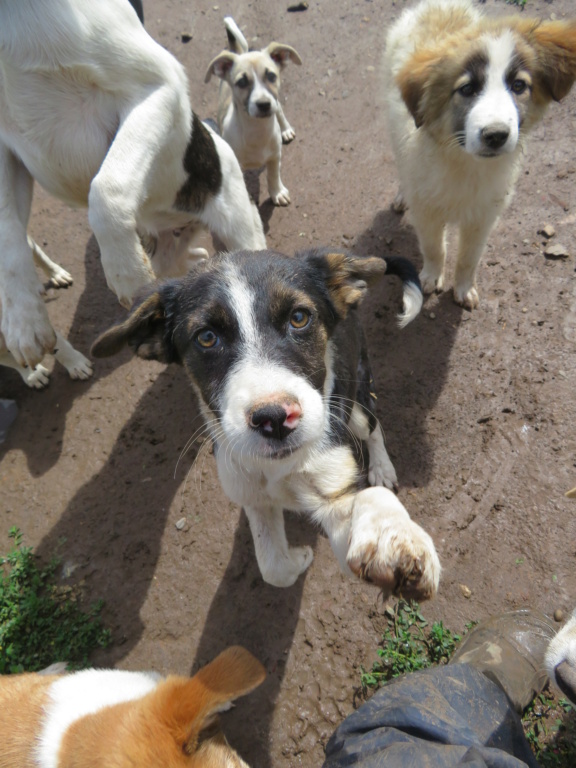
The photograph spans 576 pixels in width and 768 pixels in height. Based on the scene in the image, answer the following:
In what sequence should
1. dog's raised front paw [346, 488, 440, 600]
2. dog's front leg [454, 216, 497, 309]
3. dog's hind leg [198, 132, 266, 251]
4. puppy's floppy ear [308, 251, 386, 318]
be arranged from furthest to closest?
dog's front leg [454, 216, 497, 309]
dog's hind leg [198, 132, 266, 251]
puppy's floppy ear [308, 251, 386, 318]
dog's raised front paw [346, 488, 440, 600]

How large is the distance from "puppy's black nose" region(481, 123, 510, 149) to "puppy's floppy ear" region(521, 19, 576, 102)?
49cm

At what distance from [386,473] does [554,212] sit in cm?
271

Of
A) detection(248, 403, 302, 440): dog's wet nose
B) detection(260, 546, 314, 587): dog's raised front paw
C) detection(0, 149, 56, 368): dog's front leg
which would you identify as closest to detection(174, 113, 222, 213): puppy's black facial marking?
detection(0, 149, 56, 368): dog's front leg

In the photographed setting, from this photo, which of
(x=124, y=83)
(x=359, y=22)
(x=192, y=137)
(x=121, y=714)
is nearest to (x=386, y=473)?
(x=121, y=714)

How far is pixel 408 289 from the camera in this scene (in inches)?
115

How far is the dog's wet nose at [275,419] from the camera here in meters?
1.68

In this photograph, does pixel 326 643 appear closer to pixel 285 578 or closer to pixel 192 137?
Result: pixel 285 578

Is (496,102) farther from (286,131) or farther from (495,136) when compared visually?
(286,131)

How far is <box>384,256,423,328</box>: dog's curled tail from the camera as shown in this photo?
2.87 metres

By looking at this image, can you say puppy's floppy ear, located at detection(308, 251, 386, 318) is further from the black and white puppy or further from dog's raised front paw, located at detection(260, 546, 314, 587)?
dog's raised front paw, located at detection(260, 546, 314, 587)

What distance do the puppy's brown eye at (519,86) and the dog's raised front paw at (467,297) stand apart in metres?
1.35

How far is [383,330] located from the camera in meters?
3.88

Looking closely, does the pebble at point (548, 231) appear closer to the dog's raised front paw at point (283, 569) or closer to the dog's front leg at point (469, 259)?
the dog's front leg at point (469, 259)

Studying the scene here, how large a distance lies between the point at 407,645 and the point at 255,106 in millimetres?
4563
